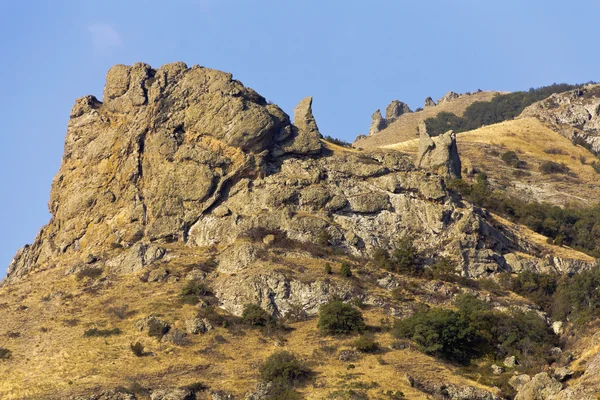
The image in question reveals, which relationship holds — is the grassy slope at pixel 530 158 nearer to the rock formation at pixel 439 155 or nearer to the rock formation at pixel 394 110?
the rock formation at pixel 439 155

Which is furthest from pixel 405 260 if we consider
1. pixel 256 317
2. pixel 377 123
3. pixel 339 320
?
pixel 377 123

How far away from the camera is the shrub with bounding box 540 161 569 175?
411ft

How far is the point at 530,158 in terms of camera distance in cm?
13225

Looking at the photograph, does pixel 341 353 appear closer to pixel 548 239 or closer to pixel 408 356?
pixel 408 356

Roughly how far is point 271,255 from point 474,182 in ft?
162

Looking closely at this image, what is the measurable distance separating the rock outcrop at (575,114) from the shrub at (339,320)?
90587 mm

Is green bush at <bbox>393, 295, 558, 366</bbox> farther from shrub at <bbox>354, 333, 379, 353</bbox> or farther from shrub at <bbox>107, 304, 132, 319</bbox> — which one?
shrub at <bbox>107, 304, 132, 319</bbox>

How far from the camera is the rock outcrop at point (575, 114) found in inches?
5763

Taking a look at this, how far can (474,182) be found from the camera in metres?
112

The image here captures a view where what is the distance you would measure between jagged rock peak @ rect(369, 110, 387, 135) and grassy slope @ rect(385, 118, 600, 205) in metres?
34.6

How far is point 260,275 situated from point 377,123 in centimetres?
12050

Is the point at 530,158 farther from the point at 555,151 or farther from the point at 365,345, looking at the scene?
the point at 365,345

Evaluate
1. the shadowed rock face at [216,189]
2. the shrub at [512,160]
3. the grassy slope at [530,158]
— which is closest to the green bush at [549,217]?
the grassy slope at [530,158]

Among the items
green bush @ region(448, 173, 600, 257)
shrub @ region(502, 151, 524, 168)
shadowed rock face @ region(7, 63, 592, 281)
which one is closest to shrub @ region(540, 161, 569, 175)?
shrub @ region(502, 151, 524, 168)
